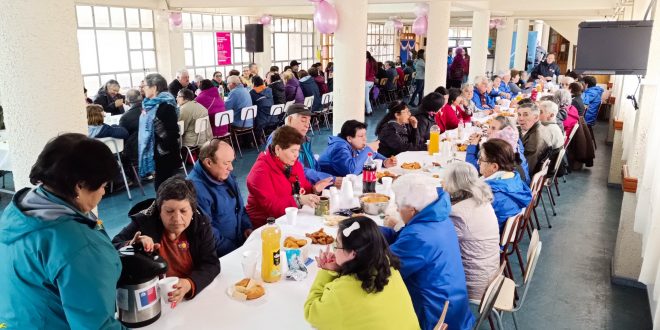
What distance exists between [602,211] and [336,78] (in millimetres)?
3242

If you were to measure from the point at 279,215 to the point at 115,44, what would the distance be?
29.6 ft

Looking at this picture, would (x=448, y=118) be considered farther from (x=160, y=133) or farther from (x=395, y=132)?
(x=160, y=133)

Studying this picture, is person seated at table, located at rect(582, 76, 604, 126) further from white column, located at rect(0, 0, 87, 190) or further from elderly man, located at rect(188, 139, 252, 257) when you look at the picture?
white column, located at rect(0, 0, 87, 190)

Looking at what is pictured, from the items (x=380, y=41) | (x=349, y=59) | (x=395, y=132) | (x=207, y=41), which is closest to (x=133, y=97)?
(x=349, y=59)

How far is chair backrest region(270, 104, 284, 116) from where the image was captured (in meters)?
8.18

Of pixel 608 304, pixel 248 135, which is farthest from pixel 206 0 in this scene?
pixel 608 304

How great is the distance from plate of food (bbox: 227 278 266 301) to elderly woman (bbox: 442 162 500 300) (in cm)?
116

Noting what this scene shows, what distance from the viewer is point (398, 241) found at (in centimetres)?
221

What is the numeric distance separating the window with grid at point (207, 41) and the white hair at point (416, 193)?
11.0m

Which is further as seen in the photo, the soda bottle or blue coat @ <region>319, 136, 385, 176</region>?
blue coat @ <region>319, 136, 385, 176</region>

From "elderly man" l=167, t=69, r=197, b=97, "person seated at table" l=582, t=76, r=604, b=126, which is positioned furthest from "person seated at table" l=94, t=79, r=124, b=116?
"person seated at table" l=582, t=76, r=604, b=126

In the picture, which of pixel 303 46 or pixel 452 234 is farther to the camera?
pixel 303 46

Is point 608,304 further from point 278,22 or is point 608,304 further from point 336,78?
point 278,22

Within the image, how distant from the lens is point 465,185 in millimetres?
2742
